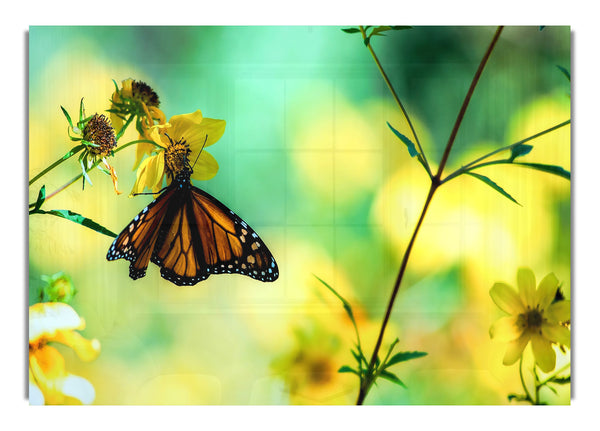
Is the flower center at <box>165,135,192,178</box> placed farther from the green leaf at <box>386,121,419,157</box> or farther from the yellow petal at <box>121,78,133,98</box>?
the green leaf at <box>386,121,419,157</box>

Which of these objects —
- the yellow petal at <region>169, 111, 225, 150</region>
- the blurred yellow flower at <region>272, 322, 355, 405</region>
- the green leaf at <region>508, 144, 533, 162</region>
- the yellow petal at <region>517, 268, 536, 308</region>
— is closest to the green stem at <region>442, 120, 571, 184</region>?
the green leaf at <region>508, 144, 533, 162</region>

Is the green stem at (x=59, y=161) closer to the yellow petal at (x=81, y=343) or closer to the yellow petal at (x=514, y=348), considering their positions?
the yellow petal at (x=81, y=343)

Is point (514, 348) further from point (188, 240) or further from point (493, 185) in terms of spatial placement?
point (188, 240)

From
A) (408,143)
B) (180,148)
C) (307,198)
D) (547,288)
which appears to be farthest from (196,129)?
(547,288)

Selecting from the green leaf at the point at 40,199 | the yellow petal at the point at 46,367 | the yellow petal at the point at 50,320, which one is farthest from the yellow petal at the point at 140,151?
the yellow petal at the point at 46,367

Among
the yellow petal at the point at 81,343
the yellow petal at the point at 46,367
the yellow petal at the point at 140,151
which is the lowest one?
the yellow petal at the point at 46,367

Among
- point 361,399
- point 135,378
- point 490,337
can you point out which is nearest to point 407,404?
point 361,399
